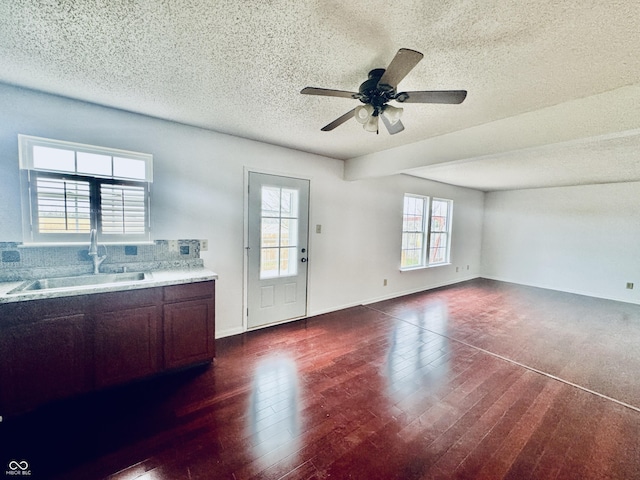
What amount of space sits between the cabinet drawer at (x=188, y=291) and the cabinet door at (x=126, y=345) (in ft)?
0.50

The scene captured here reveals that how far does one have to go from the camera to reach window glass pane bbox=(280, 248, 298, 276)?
3.62 metres

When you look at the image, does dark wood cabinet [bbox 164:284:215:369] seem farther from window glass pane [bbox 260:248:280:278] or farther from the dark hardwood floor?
window glass pane [bbox 260:248:280:278]

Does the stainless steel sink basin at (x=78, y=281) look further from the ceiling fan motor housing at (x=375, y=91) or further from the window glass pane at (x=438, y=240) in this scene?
the window glass pane at (x=438, y=240)

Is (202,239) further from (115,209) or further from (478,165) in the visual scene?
(478,165)

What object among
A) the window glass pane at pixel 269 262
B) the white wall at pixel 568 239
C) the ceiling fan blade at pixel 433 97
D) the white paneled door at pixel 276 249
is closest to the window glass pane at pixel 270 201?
the white paneled door at pixel 276 249

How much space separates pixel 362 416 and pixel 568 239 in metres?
6.51

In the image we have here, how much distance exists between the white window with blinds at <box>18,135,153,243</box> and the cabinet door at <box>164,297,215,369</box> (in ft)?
2.85

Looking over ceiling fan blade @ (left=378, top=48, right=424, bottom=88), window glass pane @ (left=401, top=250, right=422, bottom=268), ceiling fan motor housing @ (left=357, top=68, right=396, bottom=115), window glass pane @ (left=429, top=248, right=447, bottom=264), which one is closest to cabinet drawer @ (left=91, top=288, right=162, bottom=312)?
ceiling fan motor housing @ (left=357, top=68, right=396, bottom=115)

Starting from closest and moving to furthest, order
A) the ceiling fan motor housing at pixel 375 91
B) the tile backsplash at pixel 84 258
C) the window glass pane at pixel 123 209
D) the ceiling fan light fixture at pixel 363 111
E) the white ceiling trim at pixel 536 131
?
the ceiling fan motor housing at pixel 375 91, the ceiling fan light fixture at pixel 363 111, the white ceiling trim at pixel 536 131, the tile backsplash at pixel 84 258, the window glass pane at pixel 123 209

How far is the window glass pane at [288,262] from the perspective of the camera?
362 centimetres

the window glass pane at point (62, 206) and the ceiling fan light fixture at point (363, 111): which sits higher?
the ceiling fan light fixture at point (363, 111)

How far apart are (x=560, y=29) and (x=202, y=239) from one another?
320cm

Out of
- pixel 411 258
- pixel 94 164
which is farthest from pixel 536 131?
pixel 94 164

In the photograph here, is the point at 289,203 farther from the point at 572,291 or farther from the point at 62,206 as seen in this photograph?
the point at 572,291
